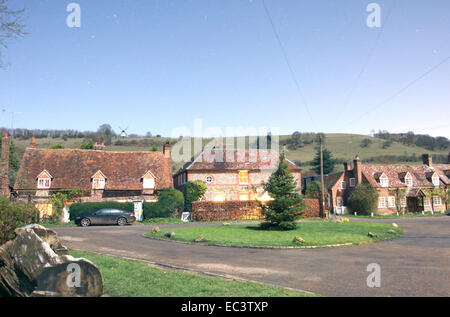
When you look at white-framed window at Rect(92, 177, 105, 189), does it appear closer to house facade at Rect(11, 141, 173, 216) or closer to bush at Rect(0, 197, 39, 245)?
house facade at Rect(11, 141, 173, 216)

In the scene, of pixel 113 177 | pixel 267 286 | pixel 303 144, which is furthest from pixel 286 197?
pixel 303 144

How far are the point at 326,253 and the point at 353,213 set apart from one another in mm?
36960

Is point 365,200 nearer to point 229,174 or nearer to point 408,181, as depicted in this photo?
point 408,181

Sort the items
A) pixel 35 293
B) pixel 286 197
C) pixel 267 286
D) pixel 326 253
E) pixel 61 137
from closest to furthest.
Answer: pixel 35 293, pixel 267 286, pixel 326 253, pixel 286 197, pixel 61 137

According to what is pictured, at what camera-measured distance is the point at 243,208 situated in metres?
35.5

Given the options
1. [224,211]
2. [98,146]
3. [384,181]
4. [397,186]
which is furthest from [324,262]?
[397,186]

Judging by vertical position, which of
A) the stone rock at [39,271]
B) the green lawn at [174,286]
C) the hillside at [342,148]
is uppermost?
the hillside at [342,148]

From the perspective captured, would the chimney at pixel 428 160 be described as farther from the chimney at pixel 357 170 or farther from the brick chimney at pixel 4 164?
the brick chimney at pixel 4 164

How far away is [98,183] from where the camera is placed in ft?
130

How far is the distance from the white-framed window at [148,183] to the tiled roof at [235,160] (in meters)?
4.82

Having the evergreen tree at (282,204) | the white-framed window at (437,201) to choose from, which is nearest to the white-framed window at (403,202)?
the white-framed window at (437,201)

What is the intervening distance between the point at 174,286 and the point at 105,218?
23.5m

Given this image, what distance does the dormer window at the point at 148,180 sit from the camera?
4066 cm

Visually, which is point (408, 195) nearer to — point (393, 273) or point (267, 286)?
point (393, 273)
